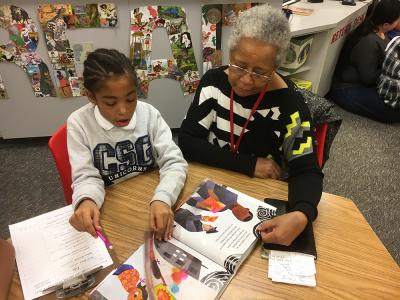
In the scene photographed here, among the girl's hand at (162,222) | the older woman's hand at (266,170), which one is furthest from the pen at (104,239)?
the older woman's hand at (266,170)

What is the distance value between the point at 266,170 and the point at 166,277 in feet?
1.68

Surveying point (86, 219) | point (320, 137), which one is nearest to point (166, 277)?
point (86, 219)

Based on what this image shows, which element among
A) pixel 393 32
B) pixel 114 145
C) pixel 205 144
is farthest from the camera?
pixel 393 32

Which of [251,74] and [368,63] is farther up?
[251,74]

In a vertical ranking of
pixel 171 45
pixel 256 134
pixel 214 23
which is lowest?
pixel 256 134

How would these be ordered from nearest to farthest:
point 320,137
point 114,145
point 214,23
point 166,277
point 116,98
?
point 166,277 < point 116,98 < point 114,145 < point 320,137 < point 214,23

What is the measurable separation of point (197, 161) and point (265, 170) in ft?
0.80

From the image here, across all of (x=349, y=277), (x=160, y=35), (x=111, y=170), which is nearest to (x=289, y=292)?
(x=349, y=277)

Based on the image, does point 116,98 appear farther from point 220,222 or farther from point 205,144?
point 220,222

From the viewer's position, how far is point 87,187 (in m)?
0.94

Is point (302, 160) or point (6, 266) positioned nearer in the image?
point (6, 266)

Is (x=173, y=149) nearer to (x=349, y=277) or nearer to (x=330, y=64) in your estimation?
(x=349, y=277)

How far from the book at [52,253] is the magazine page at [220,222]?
218mm

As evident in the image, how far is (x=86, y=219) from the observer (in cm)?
84
